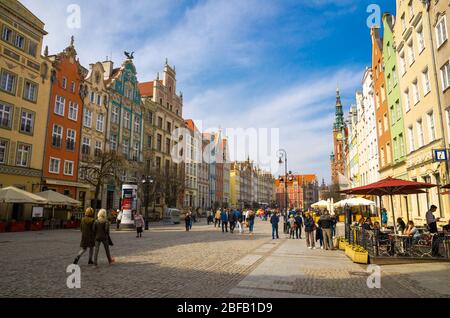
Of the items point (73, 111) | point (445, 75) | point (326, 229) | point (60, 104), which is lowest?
point (326, 229)

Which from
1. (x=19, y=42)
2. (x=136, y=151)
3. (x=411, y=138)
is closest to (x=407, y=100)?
(x=411, y=138)

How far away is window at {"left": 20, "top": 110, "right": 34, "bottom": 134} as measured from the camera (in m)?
28.8

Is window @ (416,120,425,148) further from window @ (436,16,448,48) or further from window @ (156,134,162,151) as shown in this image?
window @ (156,134,162,151)

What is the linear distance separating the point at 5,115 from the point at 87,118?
10282mm

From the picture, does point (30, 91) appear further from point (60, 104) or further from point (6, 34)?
point (6, 34)

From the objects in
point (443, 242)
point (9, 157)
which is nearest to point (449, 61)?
point (443, 242)

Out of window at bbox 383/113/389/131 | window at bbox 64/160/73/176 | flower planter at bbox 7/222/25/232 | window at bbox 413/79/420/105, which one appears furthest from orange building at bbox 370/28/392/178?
window at bbox 64/160/73/176

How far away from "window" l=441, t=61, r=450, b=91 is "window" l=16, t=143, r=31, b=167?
107 feet

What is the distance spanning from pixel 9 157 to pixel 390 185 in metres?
29.0

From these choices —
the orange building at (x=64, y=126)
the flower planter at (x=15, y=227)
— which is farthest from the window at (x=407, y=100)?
the orange building at (x=64, y=126)

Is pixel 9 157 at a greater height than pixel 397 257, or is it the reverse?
pixel 9 157

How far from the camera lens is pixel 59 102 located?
109 feet

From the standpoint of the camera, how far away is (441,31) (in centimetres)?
1834

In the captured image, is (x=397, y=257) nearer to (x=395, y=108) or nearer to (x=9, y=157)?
(x=395, y=108)
